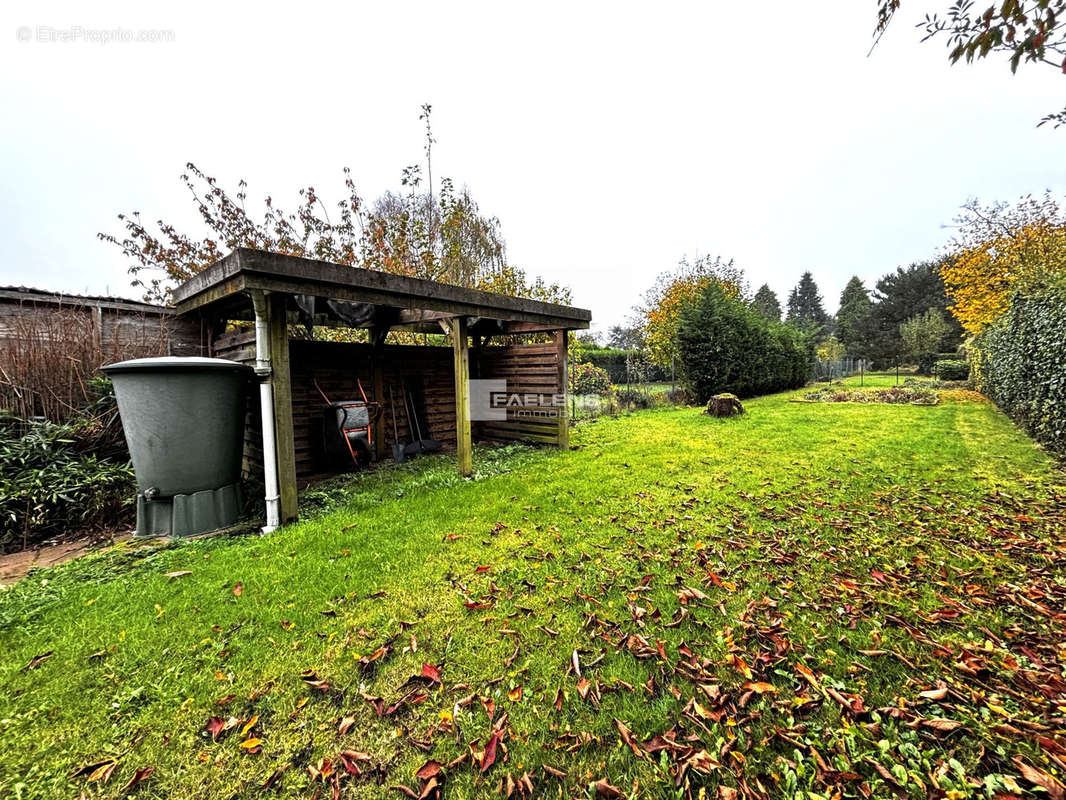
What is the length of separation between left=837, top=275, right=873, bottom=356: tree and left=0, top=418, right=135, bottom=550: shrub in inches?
1638

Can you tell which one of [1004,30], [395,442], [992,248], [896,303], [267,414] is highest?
[896,303]

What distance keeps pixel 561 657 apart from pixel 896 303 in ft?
147

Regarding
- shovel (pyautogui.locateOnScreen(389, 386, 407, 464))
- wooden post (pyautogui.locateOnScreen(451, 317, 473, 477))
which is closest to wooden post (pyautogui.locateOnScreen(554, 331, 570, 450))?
wooden post (pyautogui.locateOnScreen(451, 317, 473, 477))

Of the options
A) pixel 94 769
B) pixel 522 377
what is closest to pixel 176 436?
pixel 94 769

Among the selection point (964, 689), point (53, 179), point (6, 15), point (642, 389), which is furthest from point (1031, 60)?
point (642, 389)

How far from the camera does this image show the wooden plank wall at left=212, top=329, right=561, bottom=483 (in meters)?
4.46

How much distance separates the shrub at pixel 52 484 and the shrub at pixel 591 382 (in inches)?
356

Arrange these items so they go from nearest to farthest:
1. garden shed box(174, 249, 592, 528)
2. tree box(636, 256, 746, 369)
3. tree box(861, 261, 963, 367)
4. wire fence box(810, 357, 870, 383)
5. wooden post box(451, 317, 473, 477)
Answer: garden shed box(174, 249, 592, 528) < wooden post box(451, 317, 473, 477) < tree box(636, 256, 746, 369) < wire fence box(810, 357, 870, 383) < tree box(861, 261, 963, 367)

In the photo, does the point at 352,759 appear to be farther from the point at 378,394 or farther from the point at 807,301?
the point at 807,301

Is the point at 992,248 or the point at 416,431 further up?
the point at 992,248

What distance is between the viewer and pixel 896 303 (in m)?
33.1

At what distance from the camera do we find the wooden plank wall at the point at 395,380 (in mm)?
4459

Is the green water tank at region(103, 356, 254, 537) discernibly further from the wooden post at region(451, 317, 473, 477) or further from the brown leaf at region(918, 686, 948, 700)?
the brown leaf at region(918, 686, 948, 700)

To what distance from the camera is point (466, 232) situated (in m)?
10.4
